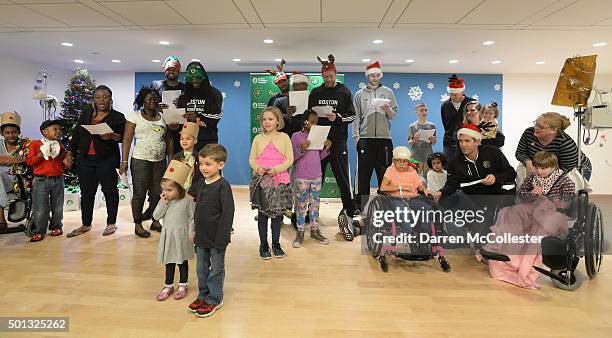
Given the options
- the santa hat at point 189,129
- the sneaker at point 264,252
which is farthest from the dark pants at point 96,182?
the sneaker at point 264,252

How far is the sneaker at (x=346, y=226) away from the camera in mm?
3715

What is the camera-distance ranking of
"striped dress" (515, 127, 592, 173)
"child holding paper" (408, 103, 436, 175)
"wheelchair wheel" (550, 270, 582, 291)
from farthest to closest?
"child holding paper" (408, 103, 436, 175), "striped dress" (515, 127, 592, 173), "wheelchair wheel" (550, 270, 582, 291)

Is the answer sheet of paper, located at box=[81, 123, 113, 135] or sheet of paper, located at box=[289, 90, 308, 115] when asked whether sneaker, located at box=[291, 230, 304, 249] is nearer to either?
sheet of paper, located at box=[289, 90, 308, 115]

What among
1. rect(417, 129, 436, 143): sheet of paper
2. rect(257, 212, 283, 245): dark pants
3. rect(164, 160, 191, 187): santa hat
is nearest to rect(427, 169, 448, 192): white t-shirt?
rect(417, 129, 436, 143): sheet of paper

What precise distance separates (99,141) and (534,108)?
26.4ft

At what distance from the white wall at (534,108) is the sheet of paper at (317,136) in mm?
6028

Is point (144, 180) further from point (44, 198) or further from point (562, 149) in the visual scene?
point (562, 149)

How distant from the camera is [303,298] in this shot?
7.62 feet

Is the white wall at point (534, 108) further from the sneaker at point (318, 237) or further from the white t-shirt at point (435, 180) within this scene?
the sneaker at point (318, 237)

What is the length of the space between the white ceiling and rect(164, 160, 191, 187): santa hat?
2240 mm

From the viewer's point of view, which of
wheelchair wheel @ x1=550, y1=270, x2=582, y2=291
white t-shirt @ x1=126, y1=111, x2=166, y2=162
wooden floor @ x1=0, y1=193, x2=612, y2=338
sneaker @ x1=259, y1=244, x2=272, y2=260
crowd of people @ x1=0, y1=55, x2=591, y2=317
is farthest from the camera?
white t-shirt @ x1=126, y1=111, x2=166, y2=162

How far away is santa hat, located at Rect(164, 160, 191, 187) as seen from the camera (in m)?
2.24

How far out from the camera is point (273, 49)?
5801 mm

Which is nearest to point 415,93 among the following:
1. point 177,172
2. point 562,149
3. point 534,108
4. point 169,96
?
point 534,108
